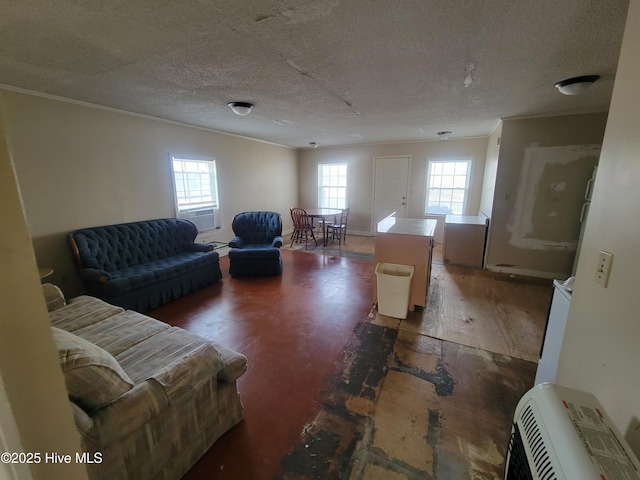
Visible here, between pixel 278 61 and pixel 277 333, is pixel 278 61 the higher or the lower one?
the higher one

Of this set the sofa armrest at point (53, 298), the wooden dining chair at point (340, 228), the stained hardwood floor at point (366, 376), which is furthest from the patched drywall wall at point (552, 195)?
the sofa armrest at point (53, 298)

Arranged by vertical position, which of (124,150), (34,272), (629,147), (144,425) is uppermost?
(124,150)

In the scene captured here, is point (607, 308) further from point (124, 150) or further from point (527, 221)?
point (124, 150)

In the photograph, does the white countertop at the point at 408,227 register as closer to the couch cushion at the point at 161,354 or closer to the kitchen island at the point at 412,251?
the kitchen island at the point at 412,251

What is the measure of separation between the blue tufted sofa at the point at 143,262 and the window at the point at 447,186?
4796mm

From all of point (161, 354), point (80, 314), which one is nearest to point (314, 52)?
point (161, 354)

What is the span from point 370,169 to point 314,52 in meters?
4.87

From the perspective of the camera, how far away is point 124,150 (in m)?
3.50

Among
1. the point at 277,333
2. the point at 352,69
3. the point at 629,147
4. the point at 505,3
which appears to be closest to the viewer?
the point at 629,147

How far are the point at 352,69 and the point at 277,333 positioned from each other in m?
2.42

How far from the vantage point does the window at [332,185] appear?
6992 mm

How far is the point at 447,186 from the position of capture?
5910mm

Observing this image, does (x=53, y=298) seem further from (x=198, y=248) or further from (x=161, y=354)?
(x=198, y=248)

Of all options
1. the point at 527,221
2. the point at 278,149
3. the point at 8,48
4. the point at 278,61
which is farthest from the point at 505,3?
the point at 278,149
